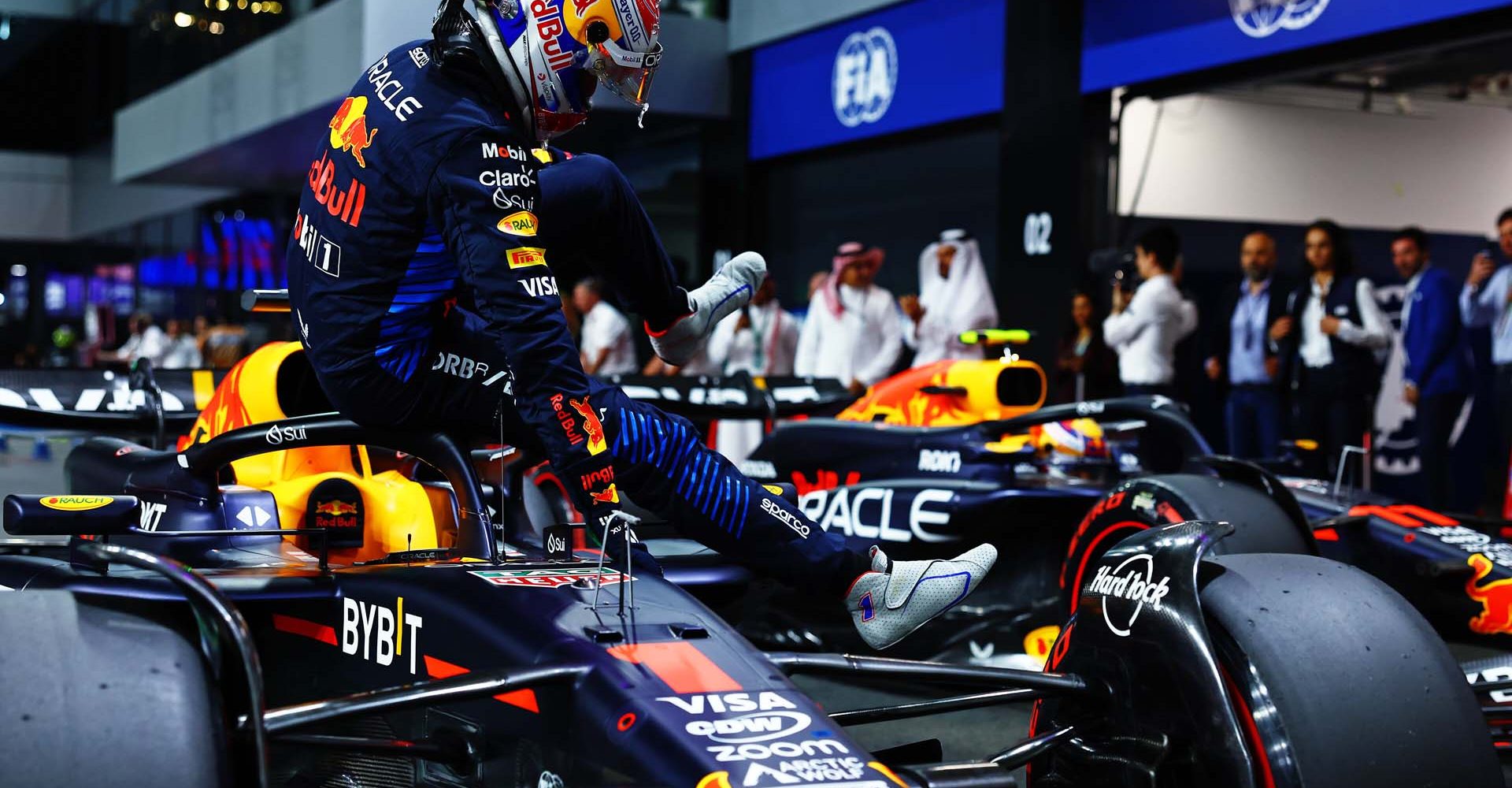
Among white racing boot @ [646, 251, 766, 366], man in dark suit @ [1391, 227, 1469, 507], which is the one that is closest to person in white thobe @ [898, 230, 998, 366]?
Result: man in dark suit @ [1391, 227, 1469, 507]

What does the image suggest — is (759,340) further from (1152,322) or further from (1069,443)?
(1069,443)

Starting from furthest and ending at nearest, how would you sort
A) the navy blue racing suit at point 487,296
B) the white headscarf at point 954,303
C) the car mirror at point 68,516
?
the white headscarf at point 954,303, the navy blue racing suit at point 487,296, the car mirror at point 68,516

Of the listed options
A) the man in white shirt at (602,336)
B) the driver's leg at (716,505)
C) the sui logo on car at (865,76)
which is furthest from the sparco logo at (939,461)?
the sui logo on car at (865,76)

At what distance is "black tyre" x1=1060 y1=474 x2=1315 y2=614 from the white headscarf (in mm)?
5389

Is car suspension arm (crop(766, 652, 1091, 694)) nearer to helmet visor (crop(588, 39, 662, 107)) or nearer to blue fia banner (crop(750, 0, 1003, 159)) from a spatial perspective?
helmet visor (crop(588, 39, 662, 107))

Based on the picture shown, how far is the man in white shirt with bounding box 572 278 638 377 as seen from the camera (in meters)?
11.1

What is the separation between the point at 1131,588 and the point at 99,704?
1528mm

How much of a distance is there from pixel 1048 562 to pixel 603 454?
115 inches

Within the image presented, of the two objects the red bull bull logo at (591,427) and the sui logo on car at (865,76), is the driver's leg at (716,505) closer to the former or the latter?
the red bull bull logo at (591,427)

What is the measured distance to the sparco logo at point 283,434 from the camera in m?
2.92

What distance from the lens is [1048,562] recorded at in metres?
5.03

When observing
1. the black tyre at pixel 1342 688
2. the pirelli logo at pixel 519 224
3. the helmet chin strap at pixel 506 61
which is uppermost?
the helmet chin strap at pixel 506 61

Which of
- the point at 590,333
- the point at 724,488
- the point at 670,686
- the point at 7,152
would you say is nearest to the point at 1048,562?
the point at 724,488

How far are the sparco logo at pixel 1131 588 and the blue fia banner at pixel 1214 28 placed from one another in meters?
5.84
